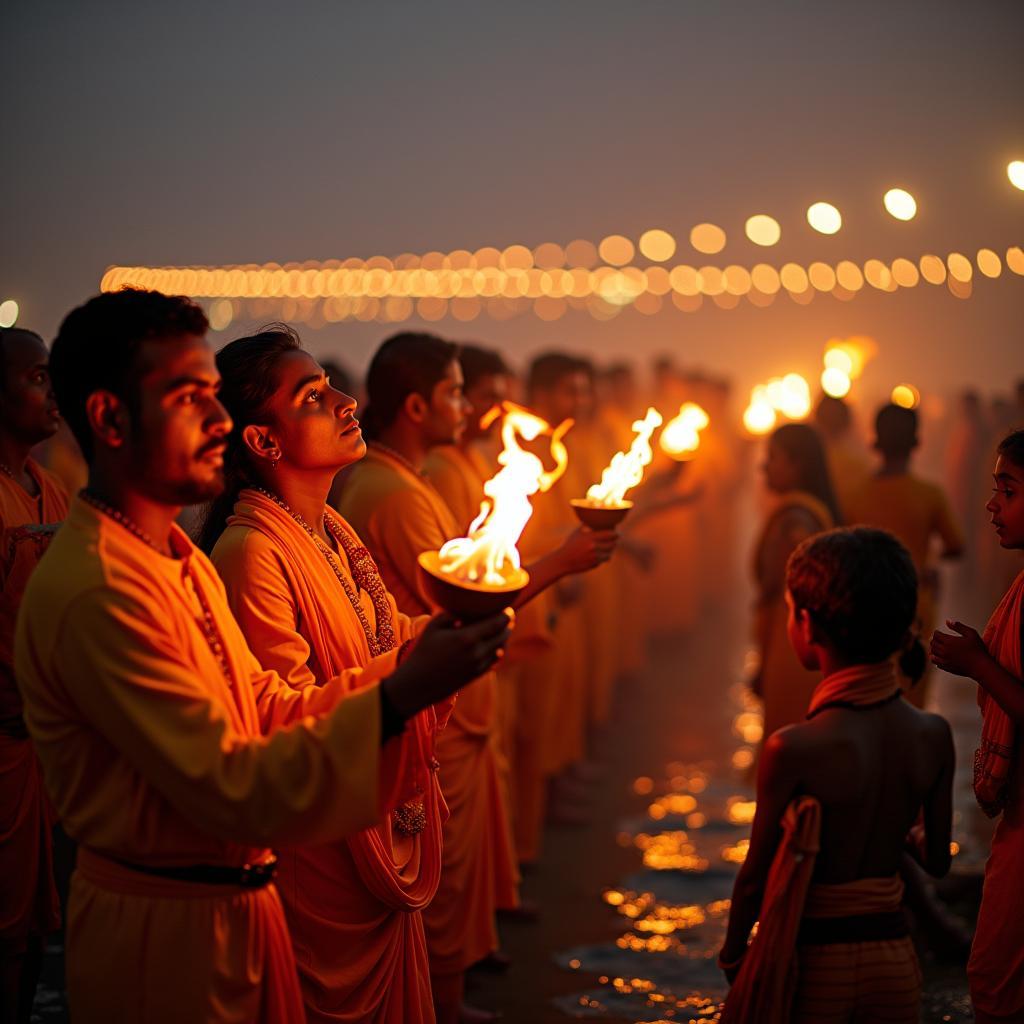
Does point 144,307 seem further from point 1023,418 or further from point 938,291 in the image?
point 938,291

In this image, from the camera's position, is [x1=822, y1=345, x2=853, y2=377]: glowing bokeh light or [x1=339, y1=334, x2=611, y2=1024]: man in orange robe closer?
[x1=339, y1=334, x2=611, y2=1024]: man in orange robe

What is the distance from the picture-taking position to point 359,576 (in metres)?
3.25

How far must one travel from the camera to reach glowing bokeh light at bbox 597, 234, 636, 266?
58.1 feet

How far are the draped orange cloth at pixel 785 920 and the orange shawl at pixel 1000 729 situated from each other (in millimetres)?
758

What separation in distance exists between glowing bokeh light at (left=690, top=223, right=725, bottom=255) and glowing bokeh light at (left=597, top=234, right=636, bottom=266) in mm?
980


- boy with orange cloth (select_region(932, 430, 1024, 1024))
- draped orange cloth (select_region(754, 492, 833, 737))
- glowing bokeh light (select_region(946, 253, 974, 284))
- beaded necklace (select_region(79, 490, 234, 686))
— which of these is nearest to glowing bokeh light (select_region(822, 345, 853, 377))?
glowing bokeh light (select_region(946, 253, 974, 284))

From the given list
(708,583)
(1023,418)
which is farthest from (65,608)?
(708,583)

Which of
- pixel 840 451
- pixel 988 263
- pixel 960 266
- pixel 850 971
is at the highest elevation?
pixel 960 266

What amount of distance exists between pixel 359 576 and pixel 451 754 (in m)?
1.32

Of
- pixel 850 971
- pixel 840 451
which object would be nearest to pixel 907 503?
pixel 840 451

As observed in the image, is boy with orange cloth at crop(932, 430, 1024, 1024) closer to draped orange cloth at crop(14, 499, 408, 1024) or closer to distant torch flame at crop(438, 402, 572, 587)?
distant torch flame at crop(438, 402, 572, 587)

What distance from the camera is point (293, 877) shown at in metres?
2.88

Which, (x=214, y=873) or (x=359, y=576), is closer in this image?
(x=214, y=873)

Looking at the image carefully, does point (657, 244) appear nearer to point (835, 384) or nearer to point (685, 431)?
point (835, 384)
